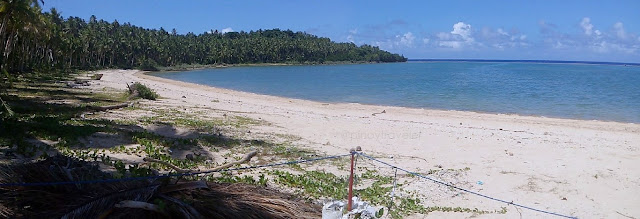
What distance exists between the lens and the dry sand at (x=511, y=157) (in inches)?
328

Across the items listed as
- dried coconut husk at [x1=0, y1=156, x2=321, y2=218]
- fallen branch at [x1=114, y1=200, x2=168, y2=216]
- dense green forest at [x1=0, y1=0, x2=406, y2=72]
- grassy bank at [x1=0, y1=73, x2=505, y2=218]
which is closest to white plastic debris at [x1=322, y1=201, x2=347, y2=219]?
dried coconut husk at [x1=0, y1=156, x2=321, y2=218]

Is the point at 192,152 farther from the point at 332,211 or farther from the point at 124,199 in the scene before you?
the point at 124,199

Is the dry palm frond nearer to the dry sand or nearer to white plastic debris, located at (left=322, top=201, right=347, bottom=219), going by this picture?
white plastic debris, located at (left=322, top=201, right=347, bottom=219)

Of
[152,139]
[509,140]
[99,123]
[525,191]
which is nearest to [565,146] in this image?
[509,140]

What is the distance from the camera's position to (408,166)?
1077 centimetres

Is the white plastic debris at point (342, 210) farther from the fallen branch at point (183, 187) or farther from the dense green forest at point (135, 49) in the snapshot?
the dense green forest at point (135, 49)

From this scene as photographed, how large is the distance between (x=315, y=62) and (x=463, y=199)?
13784 centimetres

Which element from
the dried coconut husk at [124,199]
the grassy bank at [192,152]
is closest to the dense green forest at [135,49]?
the grassy bank at [192,152]

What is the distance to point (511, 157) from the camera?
1248 centimetres

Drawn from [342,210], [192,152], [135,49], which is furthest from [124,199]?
[135,49]

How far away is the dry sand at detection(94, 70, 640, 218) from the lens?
27.3 ft

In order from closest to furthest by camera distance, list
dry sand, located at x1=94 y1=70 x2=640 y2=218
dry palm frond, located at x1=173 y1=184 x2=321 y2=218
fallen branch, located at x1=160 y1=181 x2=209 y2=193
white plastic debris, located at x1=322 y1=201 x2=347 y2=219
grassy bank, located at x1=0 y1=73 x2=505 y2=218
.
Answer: dry palm frond, located at x1=173 y1=184 x2=321 y2=218
fallen branch, located at x1=160 y1=181 x2=209 y2=193
white plastic debris, located at x1=322 y1=201 x2=347 y2=219
grassy bank, located at x1=0 y1=73 x2=505 y2=218
dry sand, located at x1=94 y1=70 x2=640 y2=218

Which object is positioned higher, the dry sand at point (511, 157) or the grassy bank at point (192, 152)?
the grassy bank at point (192, 152)

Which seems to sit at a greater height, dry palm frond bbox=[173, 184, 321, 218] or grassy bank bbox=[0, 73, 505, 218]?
dry palm frond bbox=[173, 184, 321, 218]
